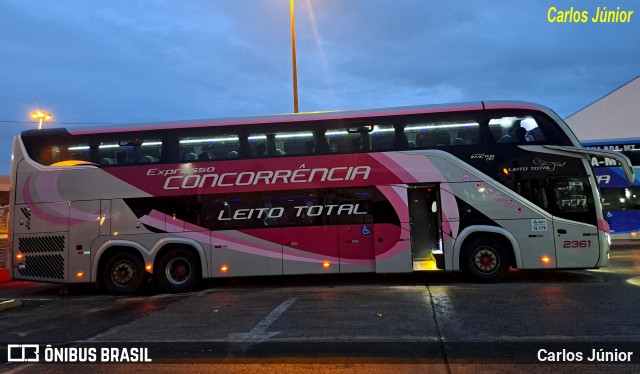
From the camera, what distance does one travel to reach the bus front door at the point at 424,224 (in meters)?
10.1

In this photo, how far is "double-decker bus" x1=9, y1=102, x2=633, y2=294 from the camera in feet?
31.3

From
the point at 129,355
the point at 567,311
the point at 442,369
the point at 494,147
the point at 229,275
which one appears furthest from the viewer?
the point at 229,275

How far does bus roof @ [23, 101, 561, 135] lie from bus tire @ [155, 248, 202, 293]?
3.04 metres

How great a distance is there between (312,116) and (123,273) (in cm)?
587

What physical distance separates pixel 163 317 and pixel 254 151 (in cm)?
425

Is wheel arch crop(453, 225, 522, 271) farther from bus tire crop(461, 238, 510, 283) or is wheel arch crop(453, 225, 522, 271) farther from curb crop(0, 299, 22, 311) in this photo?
curb crop(0, 299, 22, 311)

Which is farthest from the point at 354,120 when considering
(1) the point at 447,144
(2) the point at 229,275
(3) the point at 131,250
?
(3) the point at 131,250

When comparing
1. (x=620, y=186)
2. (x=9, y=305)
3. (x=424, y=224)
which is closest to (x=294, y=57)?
(x=424, y=224)

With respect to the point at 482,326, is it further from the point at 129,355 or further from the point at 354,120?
the point at 354,120

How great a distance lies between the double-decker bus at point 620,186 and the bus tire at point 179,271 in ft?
47.8

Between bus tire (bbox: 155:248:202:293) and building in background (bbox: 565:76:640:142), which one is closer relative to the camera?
bus tire (bbox: 155:248:202:293)

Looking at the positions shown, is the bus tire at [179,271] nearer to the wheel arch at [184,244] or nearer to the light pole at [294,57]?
the wheel arch at [184,244]

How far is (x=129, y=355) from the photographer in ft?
17.7

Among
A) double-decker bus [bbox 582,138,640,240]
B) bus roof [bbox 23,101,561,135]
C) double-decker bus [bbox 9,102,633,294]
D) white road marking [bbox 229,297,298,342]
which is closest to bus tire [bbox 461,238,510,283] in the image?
double-decker bus [bbox 9,102,633,294]
